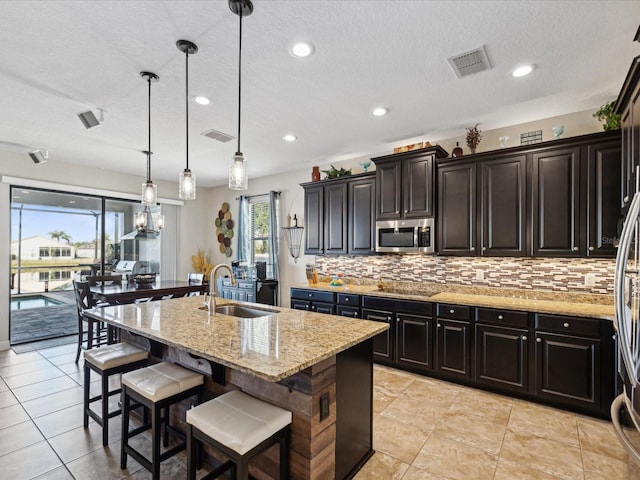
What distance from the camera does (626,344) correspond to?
1259mm

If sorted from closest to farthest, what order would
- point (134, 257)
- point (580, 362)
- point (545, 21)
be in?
point (545, 21), point (580, 362), point (134, 257)

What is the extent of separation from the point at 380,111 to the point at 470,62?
103 cm

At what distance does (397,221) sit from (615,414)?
2.83m

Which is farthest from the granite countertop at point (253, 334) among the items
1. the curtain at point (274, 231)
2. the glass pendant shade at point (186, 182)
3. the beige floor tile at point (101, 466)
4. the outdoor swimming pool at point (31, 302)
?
the outdoor swimming pool at point (31, 302)

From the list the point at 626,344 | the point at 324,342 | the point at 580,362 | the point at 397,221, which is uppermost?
the point at 397,221

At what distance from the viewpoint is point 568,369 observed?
9.25 feet

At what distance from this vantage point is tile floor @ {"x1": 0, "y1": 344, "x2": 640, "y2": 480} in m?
2.09

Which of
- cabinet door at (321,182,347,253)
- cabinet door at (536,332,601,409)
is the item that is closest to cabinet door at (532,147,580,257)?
cabinet door at (536,332,601,409)

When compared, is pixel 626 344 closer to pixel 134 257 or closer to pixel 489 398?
pixel 489 398

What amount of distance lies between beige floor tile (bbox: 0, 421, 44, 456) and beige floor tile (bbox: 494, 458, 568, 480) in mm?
3293

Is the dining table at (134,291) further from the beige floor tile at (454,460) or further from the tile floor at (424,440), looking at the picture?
the beige floor tile at (454,460)

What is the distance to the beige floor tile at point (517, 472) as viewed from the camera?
204 cm

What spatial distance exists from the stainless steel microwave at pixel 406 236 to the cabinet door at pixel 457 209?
4.9 inches

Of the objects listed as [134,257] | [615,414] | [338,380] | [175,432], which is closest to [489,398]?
[615,414]
